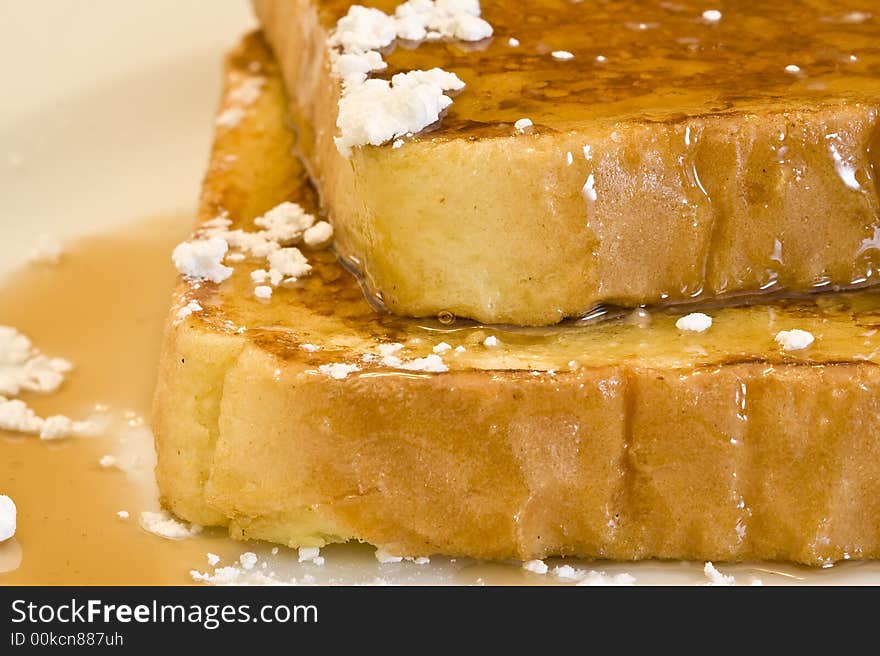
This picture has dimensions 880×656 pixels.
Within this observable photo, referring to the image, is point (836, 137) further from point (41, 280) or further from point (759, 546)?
point (41, 280)

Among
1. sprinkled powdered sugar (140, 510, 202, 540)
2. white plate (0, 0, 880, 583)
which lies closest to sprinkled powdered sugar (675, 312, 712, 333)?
sprinkled powdered sugar (140, 510, 202, 540)

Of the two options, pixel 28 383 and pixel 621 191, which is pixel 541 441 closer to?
pixel 621 191

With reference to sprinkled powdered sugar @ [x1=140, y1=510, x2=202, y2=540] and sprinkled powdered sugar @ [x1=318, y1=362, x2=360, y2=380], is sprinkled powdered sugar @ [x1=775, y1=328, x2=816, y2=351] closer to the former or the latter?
sprinkled powdered sugar @ [x1=318, y1=362, x2=360, y2=380]

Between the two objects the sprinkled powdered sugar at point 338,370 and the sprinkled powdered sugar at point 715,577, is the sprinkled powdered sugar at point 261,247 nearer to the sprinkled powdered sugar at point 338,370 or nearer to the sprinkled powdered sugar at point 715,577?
the sprinkled powdered sugar at point 338,370

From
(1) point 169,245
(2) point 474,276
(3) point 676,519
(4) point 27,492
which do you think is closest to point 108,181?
(1) point 169,245

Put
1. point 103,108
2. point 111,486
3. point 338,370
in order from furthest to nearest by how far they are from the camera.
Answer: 1. point 103,108
2. point 111,486
3. point 338,370

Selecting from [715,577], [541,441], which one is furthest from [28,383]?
[715,577]

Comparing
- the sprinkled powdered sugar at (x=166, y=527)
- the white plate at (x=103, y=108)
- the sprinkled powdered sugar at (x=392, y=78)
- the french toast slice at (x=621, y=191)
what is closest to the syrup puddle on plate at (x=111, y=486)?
the sprinkled powdered sugar at (x=166, y=527)
